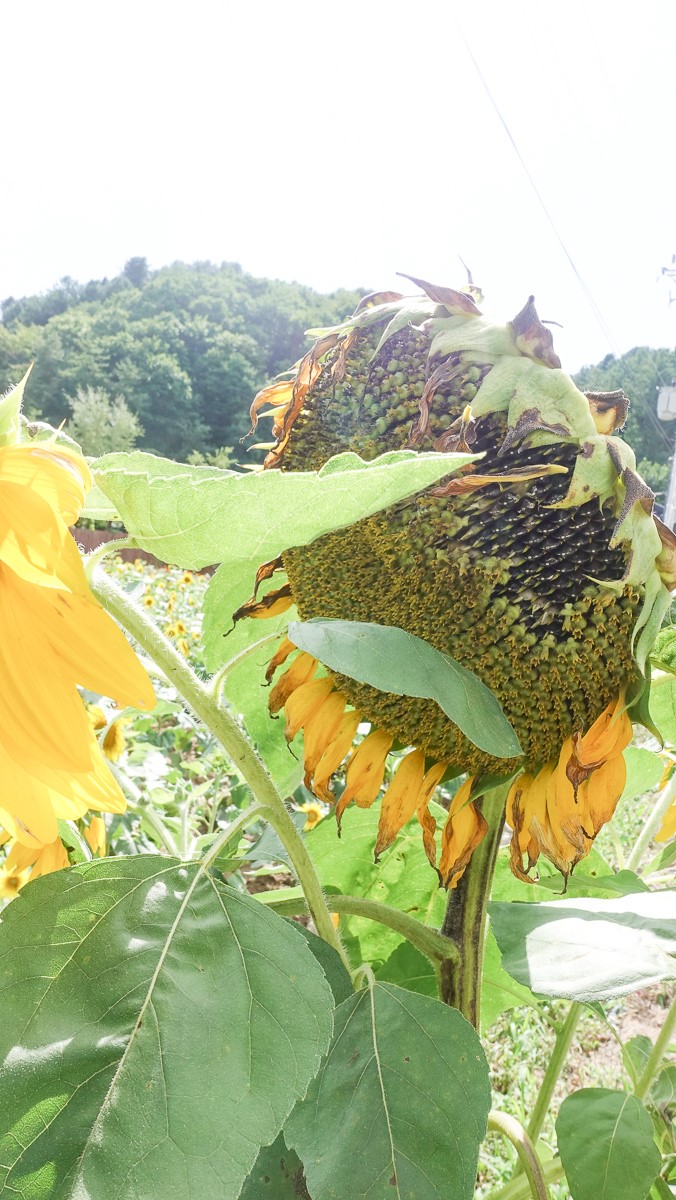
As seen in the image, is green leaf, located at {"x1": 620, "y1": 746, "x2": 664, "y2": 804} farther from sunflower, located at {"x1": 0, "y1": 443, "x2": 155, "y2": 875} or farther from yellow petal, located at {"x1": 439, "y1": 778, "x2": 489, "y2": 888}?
sunflower, located at {"x1": 0, "y1": 443, "x2": 155, "y2": 875}

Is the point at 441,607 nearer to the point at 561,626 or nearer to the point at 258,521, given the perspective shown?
the point at 561,626

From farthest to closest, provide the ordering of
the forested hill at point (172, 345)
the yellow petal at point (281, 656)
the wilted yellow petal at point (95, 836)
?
the forested hill at point (172, 345) < the wilted yellow petal at point (95, 836) < the yellow petal at point (281, 656)

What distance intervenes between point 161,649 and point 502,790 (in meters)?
0.27

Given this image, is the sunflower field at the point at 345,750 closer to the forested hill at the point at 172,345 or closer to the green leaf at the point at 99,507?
the green leaf at the point at 99,507

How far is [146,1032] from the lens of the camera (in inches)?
16.1

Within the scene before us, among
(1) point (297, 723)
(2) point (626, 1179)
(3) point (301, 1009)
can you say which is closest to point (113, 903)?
(3) point (301, 1009)

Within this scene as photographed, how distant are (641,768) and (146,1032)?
0.54m

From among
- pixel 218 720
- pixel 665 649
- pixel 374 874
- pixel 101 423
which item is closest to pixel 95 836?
pixel 374 874

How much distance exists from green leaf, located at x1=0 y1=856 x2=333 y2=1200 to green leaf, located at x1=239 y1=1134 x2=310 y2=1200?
0.57ft

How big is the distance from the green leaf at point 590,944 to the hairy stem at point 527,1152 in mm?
188

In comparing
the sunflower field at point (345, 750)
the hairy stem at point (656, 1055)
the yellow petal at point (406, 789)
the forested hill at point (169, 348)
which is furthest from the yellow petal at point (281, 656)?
the forested hill at point (169, 348)

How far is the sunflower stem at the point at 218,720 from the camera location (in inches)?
18.5

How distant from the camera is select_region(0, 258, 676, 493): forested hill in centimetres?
3067

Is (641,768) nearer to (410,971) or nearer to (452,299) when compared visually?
(410,971)
